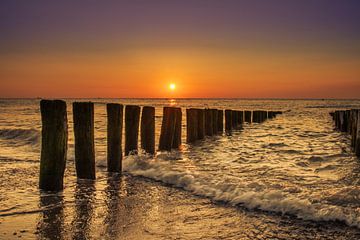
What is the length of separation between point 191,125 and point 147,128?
4.89 meters

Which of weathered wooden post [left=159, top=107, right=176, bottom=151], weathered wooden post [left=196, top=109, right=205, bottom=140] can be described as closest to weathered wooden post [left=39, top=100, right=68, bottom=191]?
weathered wooden post [left=159, top=107, right=176, bottom=151]

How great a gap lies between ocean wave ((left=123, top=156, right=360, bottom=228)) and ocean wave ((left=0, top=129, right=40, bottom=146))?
837cm

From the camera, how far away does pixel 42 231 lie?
12.9ft

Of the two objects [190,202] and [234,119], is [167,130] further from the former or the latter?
[234,119]

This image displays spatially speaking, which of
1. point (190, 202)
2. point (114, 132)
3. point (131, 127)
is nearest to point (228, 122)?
point (131, 127)

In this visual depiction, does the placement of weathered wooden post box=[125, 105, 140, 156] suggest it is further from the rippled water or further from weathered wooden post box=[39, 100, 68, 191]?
weathered wooden post box=[39, 100, 68, 191]

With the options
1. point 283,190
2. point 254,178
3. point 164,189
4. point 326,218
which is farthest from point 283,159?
point 326,218

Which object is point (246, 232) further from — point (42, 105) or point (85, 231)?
point (42, 105)

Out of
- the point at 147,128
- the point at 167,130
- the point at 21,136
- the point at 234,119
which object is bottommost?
the point at 21,136

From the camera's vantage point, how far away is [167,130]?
11.5 meters

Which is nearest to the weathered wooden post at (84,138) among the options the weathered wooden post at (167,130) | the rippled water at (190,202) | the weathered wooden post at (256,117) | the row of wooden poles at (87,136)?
the row of wooden poles at (87,136)

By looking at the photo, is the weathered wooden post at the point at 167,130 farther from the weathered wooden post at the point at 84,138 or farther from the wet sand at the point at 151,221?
the wet sand at the point at 151,221

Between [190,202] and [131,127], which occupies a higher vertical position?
[131,127]

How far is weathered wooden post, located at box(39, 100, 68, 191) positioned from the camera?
5.75 metres
